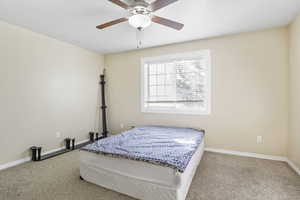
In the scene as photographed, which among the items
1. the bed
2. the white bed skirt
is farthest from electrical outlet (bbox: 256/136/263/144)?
the white bed skirt

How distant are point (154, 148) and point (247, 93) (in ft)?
7.12

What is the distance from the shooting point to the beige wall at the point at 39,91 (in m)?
2.46

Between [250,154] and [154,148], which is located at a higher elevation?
[154,148]

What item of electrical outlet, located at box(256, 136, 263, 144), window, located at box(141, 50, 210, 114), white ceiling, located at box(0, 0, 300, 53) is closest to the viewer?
white ceiling, located at box(0, 0, 300, 53)

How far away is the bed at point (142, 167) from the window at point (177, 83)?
1286 millimetres

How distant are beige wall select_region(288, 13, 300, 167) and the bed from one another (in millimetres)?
1551

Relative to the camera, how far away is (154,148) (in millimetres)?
1994

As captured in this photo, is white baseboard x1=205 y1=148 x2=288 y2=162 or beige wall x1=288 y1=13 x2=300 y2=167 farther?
white baseboard x1=205 y1=148 x2=288 y2=162

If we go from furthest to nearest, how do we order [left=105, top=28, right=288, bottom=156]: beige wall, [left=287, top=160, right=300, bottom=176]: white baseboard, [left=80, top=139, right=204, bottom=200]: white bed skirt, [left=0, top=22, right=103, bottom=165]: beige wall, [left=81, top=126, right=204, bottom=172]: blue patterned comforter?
[left=105, top=28, right=288, bottom=156]: beige wall, [left=0, top=22, right=103, bottom=165]: beige wall, [left=287, top=160, right=300, bottom=176]: white baseboard, [left=81, top=126, right=204, bottom=172]: blue patterned comforter, [left=80, top=139, right=204, bottom=200]: white bed skirt

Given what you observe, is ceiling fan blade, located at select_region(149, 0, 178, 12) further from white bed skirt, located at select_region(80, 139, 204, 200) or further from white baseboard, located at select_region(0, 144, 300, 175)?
white baseboard, located at select_region(0, 144, 300, 175)

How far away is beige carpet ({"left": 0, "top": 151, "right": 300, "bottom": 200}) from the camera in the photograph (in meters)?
1.73

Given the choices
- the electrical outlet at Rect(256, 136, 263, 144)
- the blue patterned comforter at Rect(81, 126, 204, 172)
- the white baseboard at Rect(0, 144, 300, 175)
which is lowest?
the white baseboard at Rect(0, 144, 300, 175)

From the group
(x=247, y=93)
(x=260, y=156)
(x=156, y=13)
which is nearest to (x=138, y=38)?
(x=156, y=13)

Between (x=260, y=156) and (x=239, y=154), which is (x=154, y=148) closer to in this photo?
(x=239, y=154)
